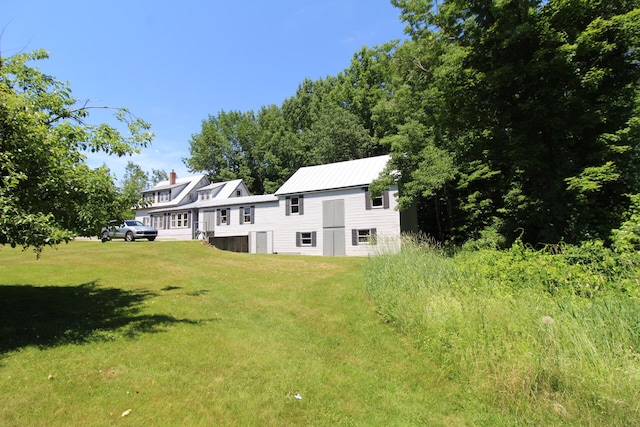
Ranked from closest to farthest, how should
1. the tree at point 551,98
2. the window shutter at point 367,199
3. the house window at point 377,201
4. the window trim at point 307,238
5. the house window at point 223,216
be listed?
1. the tree at point 551,98
2. the house window at point 377,201
3. the window shutter at point 367,199
4. the window trim at point 307,238
5. the house window at point 223,216

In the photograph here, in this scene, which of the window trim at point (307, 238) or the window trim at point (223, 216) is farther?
the window trim at point (223, 216)

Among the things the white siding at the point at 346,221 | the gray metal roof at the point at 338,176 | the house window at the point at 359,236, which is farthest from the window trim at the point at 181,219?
the house window at the point at 359,236

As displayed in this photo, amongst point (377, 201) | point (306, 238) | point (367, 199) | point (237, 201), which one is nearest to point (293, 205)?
point (306, 238)

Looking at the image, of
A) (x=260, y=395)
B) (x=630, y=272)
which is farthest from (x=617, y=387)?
(x=630, y=272)

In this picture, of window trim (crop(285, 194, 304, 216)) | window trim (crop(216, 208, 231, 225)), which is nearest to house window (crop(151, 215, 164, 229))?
window trim (crop(216, 208, 231, 225))

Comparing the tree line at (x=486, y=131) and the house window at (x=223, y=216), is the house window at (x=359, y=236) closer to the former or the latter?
the tree line at (x=486, y=131)

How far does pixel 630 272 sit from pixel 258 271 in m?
12.5

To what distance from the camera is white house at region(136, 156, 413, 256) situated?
23141 mm

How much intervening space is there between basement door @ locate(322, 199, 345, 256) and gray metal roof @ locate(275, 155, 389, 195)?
4.51 feet

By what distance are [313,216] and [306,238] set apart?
6.09 feet

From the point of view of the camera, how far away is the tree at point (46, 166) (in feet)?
18.9

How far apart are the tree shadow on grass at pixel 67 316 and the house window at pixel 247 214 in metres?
19.6

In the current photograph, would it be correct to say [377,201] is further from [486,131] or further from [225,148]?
[225,148]

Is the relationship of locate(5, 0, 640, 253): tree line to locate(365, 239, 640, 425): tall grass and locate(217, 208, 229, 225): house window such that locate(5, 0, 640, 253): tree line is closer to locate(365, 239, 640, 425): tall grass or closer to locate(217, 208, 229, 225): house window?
locate(365, 239, 640, 425): tall grass
